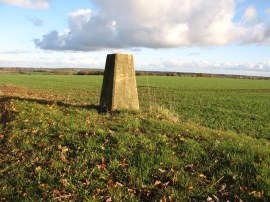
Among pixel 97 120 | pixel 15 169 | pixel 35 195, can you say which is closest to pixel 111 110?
pixel 97 120

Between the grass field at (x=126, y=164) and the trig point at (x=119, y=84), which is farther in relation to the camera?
the trig point at (x=119, y=84)

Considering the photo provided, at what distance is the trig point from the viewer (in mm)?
11930

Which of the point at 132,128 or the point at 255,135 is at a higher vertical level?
the point at 132,128

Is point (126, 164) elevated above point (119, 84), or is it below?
below

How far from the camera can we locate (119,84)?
12039mm

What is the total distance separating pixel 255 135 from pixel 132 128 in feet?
23.4

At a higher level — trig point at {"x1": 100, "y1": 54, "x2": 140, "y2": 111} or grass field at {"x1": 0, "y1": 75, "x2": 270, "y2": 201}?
trig point at {"x1": 100, "y1": 54, "x2": 140, "y2": 111}

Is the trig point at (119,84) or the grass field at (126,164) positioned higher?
the trig point at (119,84)

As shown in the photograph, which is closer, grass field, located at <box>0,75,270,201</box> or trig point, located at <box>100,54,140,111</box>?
grass field, located at <box>0,75,270,201</box>

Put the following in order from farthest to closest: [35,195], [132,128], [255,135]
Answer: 1. [255,135]
2. [132,128]
3. [35,195]

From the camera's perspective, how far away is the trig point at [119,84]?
11.9 meters

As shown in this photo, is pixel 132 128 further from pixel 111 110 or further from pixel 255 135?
pixel 255 135

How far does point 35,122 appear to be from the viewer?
386 inches

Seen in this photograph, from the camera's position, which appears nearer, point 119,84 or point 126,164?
point 126,164
